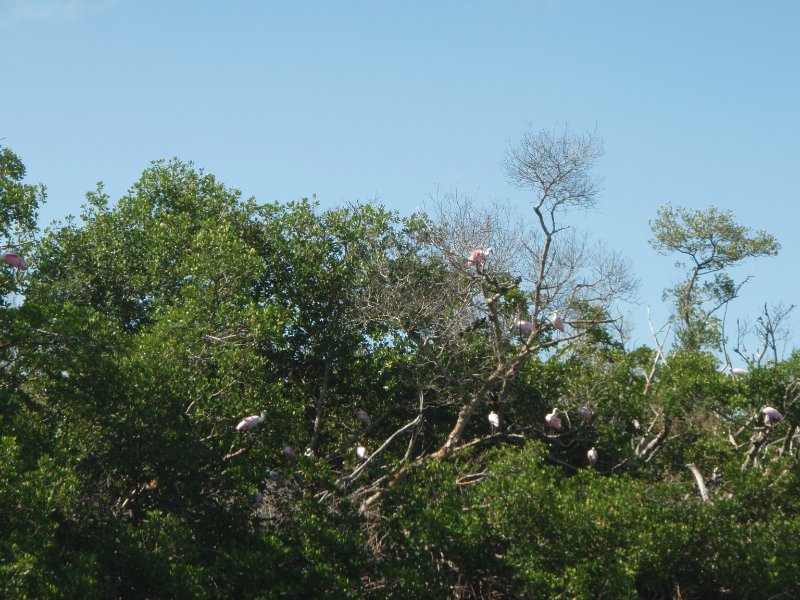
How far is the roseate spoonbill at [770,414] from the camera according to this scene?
1043 cm

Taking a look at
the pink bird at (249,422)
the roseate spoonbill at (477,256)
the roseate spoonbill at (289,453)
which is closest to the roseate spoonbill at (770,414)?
the roseate spoonbill at (477,256)

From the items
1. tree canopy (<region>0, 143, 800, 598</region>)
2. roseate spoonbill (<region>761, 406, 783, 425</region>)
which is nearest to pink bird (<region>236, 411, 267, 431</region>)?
tree canopy (<region>0, 143, 800, 598</region>)

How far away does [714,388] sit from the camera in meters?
11.2

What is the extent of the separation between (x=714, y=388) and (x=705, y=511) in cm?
220

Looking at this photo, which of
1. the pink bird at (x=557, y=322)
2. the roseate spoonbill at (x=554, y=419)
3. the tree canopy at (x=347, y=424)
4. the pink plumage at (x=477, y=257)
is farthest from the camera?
the roseate spoonbill at (x=554, y=419)

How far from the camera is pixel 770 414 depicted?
10.4 m

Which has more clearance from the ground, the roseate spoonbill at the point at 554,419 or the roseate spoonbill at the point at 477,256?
the roseate spoonbill at the point at 477,256

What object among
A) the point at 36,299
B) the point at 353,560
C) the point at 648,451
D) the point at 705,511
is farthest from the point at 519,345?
the point at 36,299

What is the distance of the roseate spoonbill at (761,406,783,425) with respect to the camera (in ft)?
34.2

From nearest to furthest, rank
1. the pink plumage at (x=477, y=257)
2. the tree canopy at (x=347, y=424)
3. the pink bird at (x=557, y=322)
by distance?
the tree canopy at (x=347, y=424)
the pink plumage at (x=477, y=257)
the pink bird at (x=557, y=322)

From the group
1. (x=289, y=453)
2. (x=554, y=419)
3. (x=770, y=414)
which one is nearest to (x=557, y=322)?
(x=554, y=419)

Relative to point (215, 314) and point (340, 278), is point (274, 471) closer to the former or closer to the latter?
point (215, 314)

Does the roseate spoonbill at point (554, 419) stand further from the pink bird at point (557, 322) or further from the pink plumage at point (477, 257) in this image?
the pink plumage at point (477, 257)

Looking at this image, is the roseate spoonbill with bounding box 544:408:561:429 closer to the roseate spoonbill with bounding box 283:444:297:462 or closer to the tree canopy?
the tree canopy
